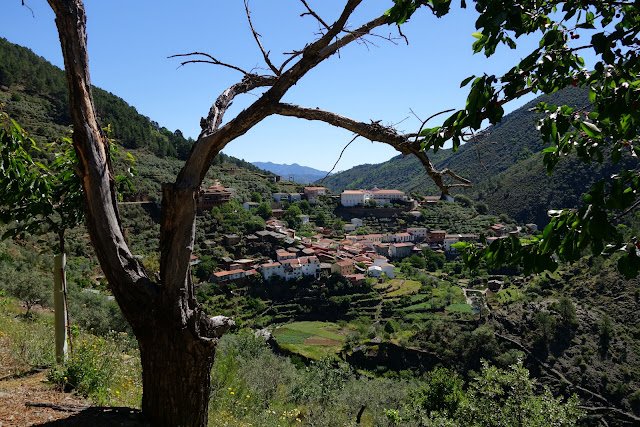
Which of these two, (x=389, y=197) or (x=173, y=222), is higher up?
(x=389, y=197)

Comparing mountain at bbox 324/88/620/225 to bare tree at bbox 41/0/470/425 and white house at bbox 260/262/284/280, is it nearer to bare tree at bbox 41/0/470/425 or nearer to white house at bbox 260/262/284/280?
white house at bbox 260/262/284/280

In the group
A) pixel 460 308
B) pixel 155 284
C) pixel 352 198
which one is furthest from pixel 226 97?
pixel 352 198

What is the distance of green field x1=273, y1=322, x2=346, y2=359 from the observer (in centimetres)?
2352

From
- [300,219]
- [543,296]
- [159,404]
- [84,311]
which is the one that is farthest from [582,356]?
[300,219]

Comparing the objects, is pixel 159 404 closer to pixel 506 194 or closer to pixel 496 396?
pixel 496 396

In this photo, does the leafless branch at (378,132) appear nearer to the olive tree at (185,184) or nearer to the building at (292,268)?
the olive tree at (185,184)

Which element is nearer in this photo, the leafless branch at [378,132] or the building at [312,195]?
the leafless branch at [378,132]

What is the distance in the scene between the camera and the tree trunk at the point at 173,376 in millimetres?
→ 1898

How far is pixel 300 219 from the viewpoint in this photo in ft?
169

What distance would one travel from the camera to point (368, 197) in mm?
62312

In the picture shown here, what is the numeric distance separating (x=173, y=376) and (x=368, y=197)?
61.1 meters

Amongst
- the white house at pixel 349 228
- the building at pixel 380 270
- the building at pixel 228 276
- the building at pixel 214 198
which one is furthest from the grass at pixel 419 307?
the building at pixel 214 198

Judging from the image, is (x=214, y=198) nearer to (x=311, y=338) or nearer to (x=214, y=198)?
(x=214, y=198)

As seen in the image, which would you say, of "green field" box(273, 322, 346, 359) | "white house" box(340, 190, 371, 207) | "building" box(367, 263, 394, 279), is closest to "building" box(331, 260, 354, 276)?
"building" box(367, 263, 394, 279)
